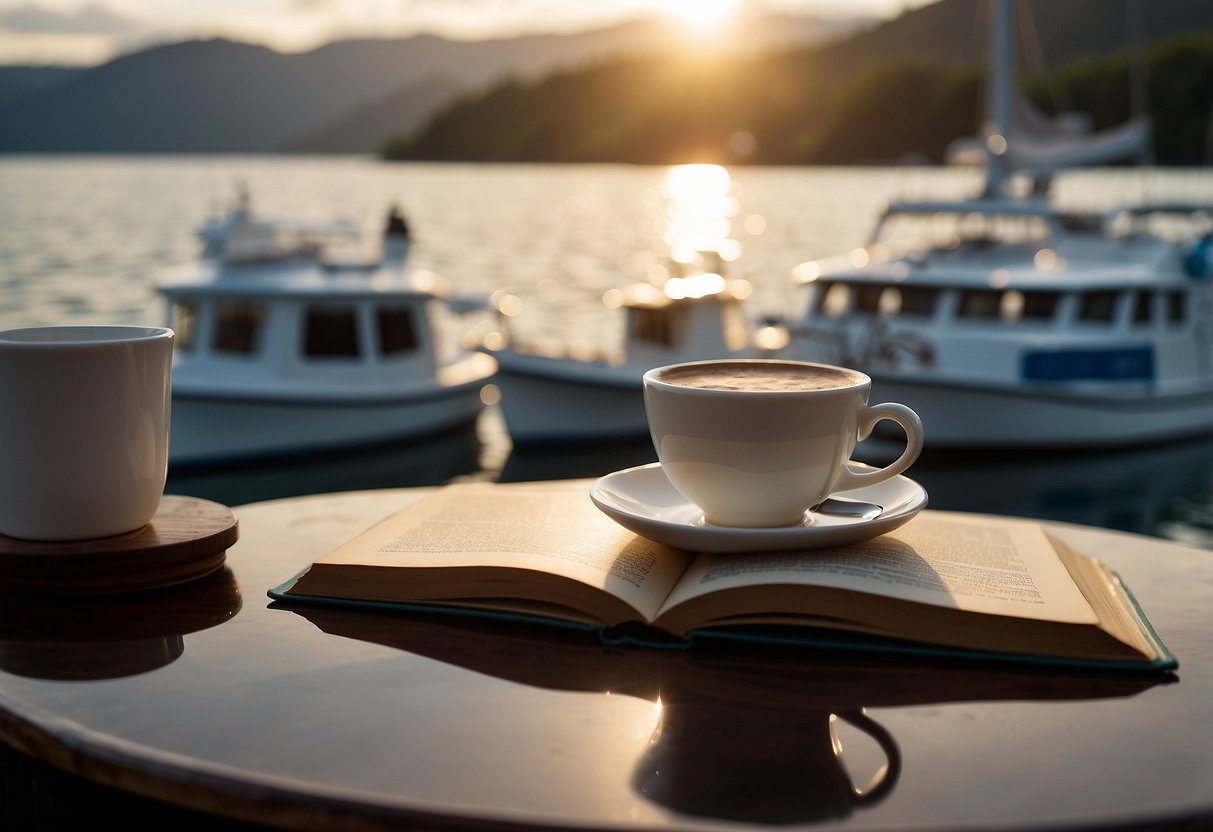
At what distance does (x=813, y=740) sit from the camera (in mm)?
1008

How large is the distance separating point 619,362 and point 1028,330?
3.52 m

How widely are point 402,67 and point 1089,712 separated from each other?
685ft

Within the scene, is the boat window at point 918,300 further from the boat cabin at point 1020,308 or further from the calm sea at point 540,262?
the calm sea at point 540,262

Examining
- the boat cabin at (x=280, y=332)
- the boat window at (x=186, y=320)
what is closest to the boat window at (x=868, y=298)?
the boat cabin at (x=280, y=332)

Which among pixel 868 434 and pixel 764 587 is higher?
pixel 868 434

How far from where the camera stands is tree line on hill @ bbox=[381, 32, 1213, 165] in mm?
58500

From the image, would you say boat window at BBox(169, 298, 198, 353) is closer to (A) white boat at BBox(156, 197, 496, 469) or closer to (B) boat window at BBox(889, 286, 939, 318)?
(A) white boat at BBox(156, 197, 496, 469)

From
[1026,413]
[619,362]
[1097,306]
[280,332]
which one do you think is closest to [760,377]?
[280,332]

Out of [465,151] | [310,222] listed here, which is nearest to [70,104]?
[465,151]

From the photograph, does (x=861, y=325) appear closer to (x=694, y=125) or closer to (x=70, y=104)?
(x=694, y=125)

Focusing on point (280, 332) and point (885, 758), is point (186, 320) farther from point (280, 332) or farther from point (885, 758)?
point (885, 758)

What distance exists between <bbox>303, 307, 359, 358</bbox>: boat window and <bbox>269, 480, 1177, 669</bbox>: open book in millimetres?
8572

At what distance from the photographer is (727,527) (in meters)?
1.29

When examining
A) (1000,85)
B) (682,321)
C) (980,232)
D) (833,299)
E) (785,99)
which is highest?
(785,99)
